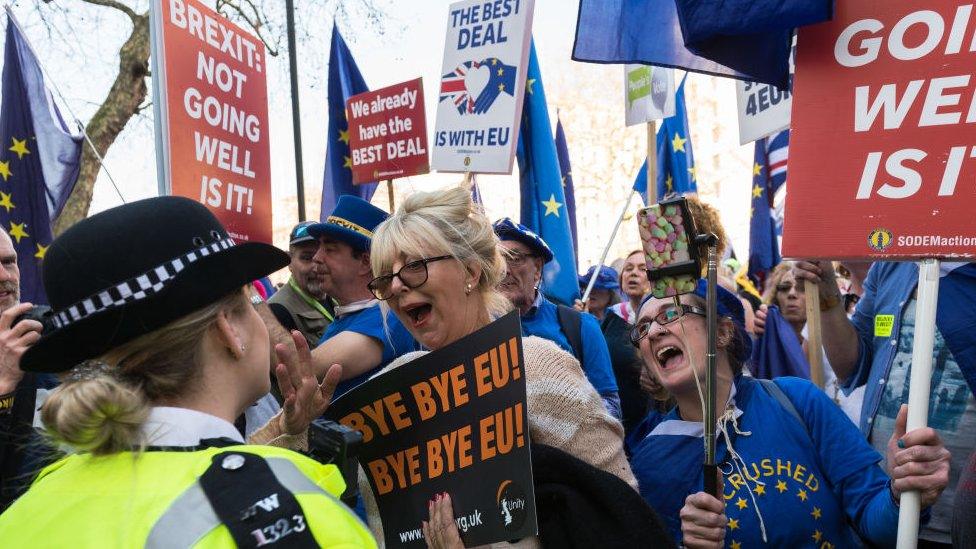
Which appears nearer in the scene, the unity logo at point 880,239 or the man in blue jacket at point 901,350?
the unity logo at point 880,239

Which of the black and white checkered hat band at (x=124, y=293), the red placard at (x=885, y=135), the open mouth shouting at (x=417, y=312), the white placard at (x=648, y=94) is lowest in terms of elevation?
the open mouth shouting at (x=417, y=312)

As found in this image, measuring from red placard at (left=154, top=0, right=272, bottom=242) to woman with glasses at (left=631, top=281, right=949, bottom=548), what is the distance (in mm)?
2467

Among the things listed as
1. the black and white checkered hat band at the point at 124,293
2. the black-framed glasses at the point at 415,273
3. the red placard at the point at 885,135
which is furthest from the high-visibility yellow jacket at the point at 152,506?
the red placard at the point at 885,135

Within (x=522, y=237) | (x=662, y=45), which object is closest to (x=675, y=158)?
(x=522, y=237)

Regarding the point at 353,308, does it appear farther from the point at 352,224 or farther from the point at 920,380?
the point at 920,380

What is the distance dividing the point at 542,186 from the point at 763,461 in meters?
4.05

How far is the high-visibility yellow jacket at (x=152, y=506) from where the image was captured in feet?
4.15

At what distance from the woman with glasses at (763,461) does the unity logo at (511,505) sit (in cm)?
Answer: 62

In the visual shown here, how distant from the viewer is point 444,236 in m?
2.65

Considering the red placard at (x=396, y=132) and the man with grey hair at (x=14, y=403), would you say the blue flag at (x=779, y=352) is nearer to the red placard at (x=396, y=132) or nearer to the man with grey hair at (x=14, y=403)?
the red placard at (x=396, y=132)

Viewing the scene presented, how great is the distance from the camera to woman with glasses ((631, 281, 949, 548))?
2355 millimetres

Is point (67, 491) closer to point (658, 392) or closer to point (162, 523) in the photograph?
point (162, 523)

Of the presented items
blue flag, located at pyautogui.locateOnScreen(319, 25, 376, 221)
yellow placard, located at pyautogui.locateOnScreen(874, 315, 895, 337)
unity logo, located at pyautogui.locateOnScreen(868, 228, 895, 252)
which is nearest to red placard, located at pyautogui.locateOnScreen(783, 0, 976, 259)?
unity logo, located at pyautogui.locateOnScreen(868, 228, 895, 252)

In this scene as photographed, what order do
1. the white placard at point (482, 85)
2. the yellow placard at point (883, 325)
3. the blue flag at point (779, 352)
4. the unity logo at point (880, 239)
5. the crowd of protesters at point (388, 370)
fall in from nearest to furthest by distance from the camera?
the crowd of protesters at point (388, 370)
the unity logo at point (880, 239)
the yellow placard at point (883, 325)
the blue flag at point (779, 352)
the white placard at point (482, 85)
